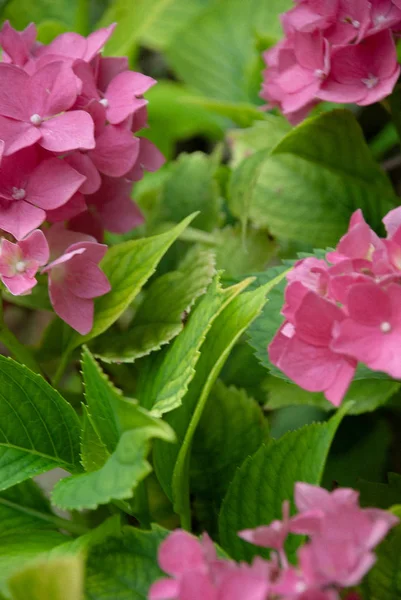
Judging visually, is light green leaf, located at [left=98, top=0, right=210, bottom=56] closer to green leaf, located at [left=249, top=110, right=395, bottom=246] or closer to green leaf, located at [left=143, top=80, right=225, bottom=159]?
green leaf, located at [left=143, top=80, right=225, bottom=159]

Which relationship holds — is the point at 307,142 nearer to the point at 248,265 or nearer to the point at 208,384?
the point at 248,265

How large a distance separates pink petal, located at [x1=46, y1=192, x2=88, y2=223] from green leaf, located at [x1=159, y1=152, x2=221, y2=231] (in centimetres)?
25

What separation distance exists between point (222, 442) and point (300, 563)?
310mm

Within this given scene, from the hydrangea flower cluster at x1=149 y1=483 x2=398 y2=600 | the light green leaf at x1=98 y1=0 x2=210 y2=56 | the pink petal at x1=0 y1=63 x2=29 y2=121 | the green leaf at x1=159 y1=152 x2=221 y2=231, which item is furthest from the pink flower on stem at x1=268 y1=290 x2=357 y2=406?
the light green leaf at x1=98 y1=0 x2=210 y2=56

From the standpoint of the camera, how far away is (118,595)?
533mm

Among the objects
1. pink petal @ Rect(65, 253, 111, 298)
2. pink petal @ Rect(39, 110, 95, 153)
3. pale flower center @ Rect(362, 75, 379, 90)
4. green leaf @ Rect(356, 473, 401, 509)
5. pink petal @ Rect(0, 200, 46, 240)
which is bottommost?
green leaf @ Rect(356, 473, 401, 509)

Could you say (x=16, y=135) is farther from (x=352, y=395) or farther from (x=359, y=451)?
(x=359, y=451)

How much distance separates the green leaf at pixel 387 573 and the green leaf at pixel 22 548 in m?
0.25

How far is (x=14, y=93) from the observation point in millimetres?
652

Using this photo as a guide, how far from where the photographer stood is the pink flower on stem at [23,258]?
2.01 feet

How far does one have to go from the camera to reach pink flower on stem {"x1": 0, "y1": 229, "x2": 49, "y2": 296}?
2.01 feet

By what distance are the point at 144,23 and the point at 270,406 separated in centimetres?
64

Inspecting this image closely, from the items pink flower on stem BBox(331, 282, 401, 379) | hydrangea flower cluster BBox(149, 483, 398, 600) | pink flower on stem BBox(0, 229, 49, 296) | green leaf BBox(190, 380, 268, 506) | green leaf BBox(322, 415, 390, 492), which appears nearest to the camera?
hydrangea flower cluster BBox(149, 483, 398, 600)

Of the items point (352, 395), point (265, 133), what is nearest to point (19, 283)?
point (352, 395)
